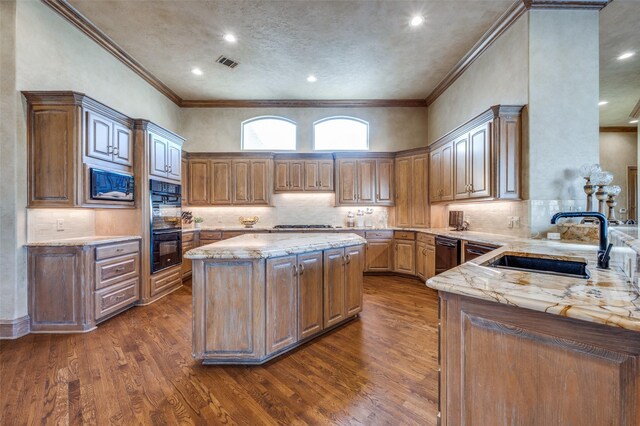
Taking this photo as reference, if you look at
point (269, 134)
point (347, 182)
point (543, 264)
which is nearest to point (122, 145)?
point (269, 134)

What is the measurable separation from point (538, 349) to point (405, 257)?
4091 mm

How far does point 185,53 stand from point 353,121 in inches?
131

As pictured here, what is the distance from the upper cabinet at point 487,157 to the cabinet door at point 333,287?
6.97 feet

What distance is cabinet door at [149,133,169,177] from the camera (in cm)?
372

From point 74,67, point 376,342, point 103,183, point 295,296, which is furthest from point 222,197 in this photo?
point 376,342

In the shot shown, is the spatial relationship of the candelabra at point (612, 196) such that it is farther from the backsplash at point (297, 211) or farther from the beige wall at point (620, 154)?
the beige wall at point (620, 154)

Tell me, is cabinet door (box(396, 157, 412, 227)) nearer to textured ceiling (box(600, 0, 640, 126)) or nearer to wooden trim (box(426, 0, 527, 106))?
wooden trim (box(426, 0, 527, 106))

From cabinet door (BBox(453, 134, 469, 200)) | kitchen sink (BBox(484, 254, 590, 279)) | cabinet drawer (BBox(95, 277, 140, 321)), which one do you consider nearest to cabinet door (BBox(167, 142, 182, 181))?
cabinet drawer (BBox(95, 277, 140, 321))

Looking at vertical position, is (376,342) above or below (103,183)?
below

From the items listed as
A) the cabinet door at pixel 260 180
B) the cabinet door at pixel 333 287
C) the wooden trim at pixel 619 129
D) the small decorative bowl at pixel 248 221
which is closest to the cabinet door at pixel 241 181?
the cabinet door at pixel 260 180

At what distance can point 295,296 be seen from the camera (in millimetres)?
2336

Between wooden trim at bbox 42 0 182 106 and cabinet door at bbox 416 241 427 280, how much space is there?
5519mm

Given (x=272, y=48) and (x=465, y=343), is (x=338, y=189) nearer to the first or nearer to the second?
(x=272, y=48)

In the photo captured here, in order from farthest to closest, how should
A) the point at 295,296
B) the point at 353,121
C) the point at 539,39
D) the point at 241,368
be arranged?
1. the point at 353,121
2. the point at 539,39
3. the point at 295,296
4. the point at 241,368
